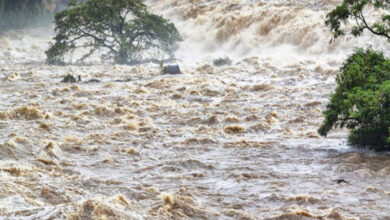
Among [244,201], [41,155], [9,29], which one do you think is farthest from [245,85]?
[9,29]

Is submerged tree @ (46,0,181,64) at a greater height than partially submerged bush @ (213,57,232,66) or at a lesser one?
greater

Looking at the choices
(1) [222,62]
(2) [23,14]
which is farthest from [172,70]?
(2) [23,14]

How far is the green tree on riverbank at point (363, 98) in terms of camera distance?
877 centimetres

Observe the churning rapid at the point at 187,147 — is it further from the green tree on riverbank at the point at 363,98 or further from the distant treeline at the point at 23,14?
the distant treeline at the point at 23,14

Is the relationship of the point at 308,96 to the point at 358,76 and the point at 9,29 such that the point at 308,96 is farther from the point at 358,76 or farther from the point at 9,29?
the point at 9,29

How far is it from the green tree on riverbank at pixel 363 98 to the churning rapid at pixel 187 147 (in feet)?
1.17

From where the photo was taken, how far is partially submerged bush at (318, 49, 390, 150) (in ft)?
28.7

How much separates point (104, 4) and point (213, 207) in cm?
2011

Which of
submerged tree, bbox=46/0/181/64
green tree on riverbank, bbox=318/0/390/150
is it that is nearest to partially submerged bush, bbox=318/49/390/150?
green tree on riverbank, bbox=318/0/390/150

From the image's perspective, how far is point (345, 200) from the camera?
279 inches

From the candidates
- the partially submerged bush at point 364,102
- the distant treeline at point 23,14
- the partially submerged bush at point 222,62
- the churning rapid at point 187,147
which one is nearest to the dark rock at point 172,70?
the churning rapid at point 187,147

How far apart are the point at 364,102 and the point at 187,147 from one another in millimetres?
3221

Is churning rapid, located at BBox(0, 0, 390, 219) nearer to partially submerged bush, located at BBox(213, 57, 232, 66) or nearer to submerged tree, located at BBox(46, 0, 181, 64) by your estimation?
partially submerged bush, located at BBox(213, 57, 232, 66)

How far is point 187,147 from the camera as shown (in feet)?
34.1
